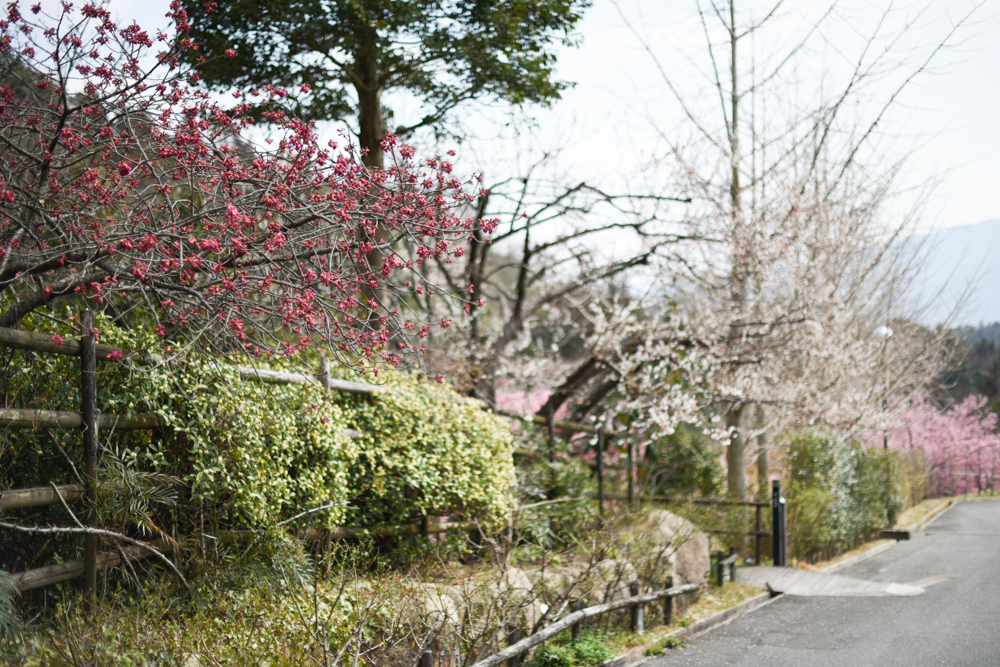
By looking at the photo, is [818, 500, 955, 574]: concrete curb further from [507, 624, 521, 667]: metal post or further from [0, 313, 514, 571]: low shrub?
[0, 313, 514, 571]: low shrub

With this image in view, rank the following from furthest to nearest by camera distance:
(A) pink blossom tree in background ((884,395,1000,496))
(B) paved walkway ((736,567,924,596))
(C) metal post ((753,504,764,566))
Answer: (A) pink blossom tree in background ((884,395,1000,496)), (C) metal post ((753,504,764,566)), (B) paved walkway ((736,567,924,596))

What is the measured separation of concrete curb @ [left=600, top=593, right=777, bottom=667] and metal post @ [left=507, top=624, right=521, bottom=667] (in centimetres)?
91

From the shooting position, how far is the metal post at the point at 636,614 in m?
6.73

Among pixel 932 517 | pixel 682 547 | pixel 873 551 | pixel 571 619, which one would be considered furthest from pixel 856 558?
pixel 932 517

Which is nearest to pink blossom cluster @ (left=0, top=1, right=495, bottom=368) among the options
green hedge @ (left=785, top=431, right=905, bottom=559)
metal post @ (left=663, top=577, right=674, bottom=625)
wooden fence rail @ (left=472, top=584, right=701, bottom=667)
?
wooden fence rail @ (left=472, top=584, right=701, bottom=667)

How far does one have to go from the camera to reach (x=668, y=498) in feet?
36.0

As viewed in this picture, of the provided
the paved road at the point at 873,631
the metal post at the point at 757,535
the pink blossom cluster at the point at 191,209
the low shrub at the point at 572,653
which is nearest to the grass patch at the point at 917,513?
the paved road at the point at 873,631

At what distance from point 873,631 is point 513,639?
415 cm

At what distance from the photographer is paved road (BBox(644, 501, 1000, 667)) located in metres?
6.18

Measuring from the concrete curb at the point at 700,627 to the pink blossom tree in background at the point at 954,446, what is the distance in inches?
917

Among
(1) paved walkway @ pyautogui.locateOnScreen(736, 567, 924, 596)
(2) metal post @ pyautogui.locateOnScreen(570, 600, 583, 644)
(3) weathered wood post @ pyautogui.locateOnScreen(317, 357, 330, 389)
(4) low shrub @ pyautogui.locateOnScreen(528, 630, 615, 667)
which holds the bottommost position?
(1) paved walkway @ pyautogui.locateOnScreen(736, 567, 924, 596)

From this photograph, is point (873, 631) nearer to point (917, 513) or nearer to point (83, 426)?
point (83, 426)

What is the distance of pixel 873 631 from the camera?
23.6 feet

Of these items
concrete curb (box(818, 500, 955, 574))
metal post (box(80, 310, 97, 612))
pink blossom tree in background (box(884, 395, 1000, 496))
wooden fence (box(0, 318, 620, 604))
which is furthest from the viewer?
pink blossom tree in background (box(884, 395, 1000, 496))
